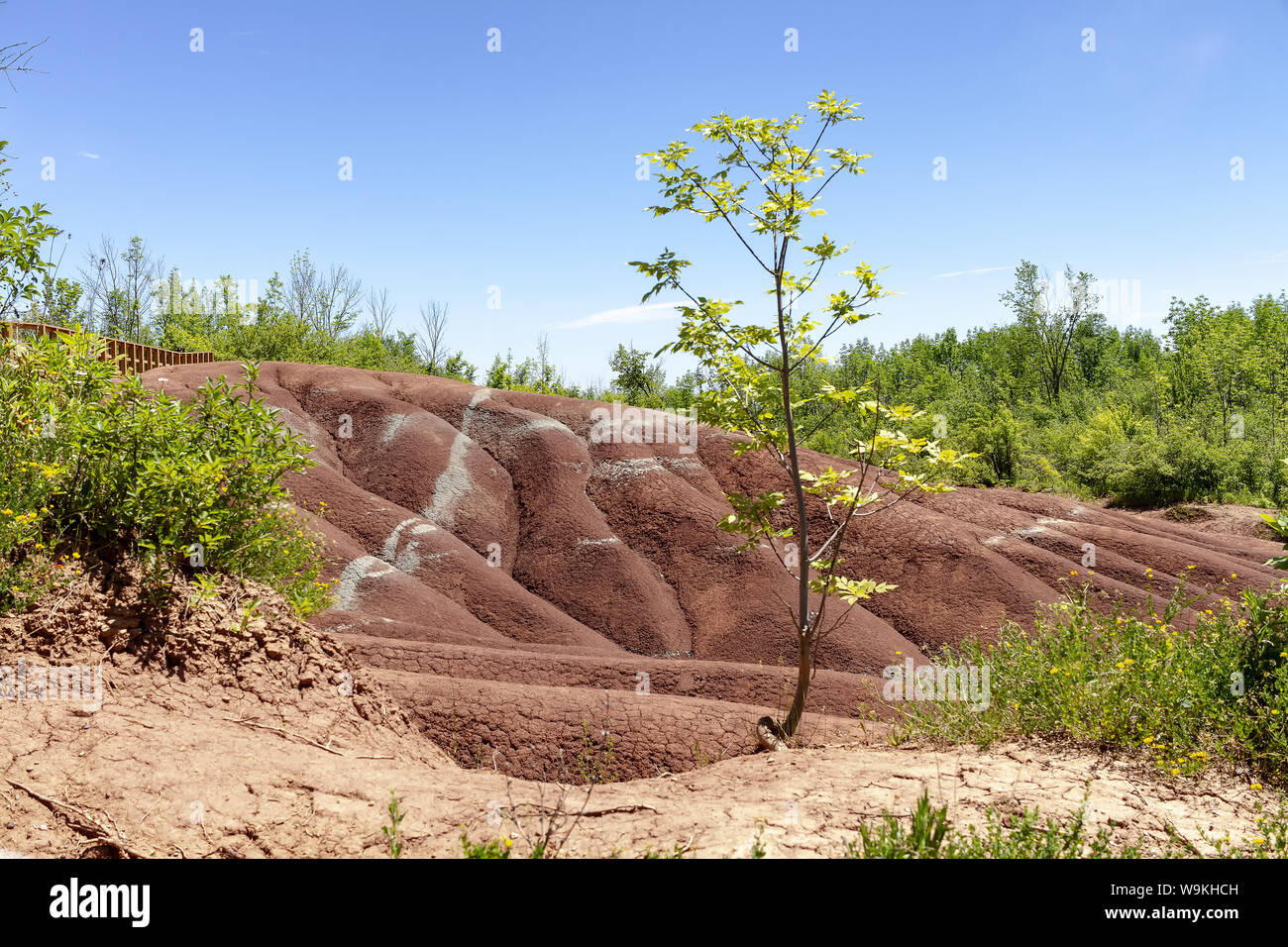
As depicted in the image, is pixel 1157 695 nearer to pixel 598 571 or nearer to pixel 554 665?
pixel 554 665

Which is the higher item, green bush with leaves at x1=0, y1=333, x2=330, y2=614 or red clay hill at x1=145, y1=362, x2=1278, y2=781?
green bush with leaves at x1=0, y1=333, x2=330, y2=614

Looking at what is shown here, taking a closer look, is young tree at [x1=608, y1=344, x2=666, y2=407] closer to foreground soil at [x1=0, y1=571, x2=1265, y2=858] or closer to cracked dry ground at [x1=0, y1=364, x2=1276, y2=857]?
cracked dry ground at [x1=0, y1=364, x2=1276, y2=857]

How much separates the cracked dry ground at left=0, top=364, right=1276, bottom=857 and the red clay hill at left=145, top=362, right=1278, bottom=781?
0.05 metres

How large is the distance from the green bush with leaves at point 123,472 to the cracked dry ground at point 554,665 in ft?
2.88

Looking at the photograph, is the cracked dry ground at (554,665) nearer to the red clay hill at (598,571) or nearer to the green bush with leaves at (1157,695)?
the red clay hill at (598,571)

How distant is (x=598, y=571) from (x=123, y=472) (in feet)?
34.0

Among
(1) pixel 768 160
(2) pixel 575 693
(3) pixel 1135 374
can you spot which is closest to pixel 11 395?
(2) pixel 575 693

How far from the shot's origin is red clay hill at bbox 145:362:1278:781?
7.39 meters

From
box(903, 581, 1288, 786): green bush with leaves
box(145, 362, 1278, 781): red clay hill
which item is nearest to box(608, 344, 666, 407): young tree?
box(145, 362, 1278, 781): red clay hill

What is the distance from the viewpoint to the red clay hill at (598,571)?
739cm

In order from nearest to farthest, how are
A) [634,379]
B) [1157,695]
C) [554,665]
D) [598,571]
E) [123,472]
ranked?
[1157,695], [123,472], [554,665], [598,571], [634,379]

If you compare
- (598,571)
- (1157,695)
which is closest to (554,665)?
(598,571)

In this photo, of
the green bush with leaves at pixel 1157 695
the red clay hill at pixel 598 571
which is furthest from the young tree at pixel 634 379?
the green bush with leaves at pixel 1157 695

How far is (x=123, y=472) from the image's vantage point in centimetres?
576
